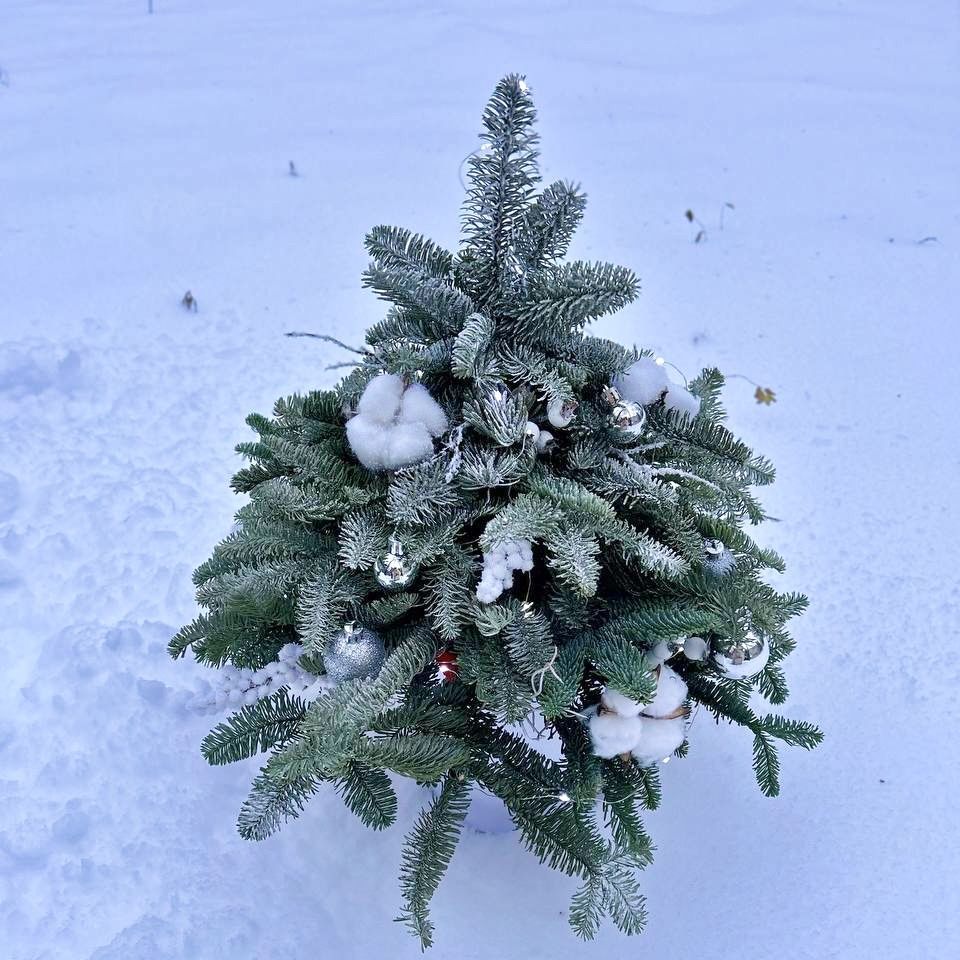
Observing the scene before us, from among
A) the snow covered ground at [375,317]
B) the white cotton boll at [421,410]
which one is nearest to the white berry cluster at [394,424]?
the white cotton boll at [421,410]

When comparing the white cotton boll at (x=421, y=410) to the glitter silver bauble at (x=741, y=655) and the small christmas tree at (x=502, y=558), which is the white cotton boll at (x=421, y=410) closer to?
the small christmas tree at (x=502, y=558)

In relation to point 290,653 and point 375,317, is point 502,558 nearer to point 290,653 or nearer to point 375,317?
point 290,653

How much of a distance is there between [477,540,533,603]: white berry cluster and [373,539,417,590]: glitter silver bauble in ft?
0.32

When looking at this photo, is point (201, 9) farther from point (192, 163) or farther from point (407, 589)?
point (407, 589)

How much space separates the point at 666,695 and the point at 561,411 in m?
0.43

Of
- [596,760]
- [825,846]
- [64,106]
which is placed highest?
[64,106]

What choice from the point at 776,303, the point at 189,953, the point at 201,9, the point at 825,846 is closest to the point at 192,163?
the point at 201,9

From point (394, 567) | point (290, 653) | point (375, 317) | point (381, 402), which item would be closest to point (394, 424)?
point (381, 402)

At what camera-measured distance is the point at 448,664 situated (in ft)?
4.39

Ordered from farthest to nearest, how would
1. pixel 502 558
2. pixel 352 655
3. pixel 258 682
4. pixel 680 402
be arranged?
pixel 258 682 < pixel 680 402 < pixel 352 655 < pixel 502 558

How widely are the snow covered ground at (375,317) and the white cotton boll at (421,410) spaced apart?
80 cm

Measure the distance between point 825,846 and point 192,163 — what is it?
2876 mm

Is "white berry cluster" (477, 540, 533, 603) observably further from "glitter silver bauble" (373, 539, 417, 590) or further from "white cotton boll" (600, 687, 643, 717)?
"white cotton boll" (600, 687, 643, 717)

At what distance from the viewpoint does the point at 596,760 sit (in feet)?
4.13
